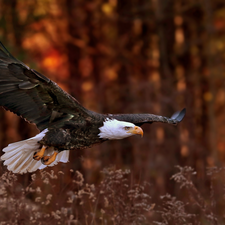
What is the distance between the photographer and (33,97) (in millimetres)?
5211

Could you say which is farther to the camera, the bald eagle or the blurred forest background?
the blurred forest background

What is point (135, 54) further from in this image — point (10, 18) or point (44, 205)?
point (44, 205)

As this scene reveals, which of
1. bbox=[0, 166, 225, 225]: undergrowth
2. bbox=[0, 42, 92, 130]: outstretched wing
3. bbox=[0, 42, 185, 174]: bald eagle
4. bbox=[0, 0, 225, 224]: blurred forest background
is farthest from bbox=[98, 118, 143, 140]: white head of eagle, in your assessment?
bbox=[0, 0, 225, 224]: blurred forest background

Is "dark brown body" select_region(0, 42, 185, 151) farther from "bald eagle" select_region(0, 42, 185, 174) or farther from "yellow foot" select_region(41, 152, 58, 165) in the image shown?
"yellow foot" select_region(41, 152, 58, 165)

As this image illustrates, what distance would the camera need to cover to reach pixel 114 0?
14.0m

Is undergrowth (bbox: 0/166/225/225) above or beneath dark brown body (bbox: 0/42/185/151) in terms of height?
beneath

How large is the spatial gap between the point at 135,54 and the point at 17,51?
11.0 feet

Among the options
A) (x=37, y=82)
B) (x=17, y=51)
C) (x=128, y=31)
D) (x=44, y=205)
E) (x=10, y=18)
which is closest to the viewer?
(x=44, y=205)

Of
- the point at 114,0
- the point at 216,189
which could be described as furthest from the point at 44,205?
the point at 114,0

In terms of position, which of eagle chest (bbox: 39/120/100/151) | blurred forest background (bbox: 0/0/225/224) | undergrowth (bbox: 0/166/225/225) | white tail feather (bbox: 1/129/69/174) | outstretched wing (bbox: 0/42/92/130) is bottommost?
undergrowth (bbox: 0/166/225/225)

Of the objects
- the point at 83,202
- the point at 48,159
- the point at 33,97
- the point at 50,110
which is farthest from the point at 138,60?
the point at 83,202

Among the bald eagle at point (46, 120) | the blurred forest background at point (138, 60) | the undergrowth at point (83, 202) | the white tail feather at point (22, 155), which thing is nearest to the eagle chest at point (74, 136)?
the bald eagle at point (46, 120)

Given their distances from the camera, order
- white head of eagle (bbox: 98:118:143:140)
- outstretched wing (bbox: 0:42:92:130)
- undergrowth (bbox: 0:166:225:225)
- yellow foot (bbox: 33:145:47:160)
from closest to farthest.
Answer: undergrowth (bbox: 0:166:225:225), outstretched wing (bbox: 0:42:92:130), white head of eagle (bbox: 98:118:143:140), yellow foot (bbox: 33:145:47:160)

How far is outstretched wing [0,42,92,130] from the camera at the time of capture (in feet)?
16.0
